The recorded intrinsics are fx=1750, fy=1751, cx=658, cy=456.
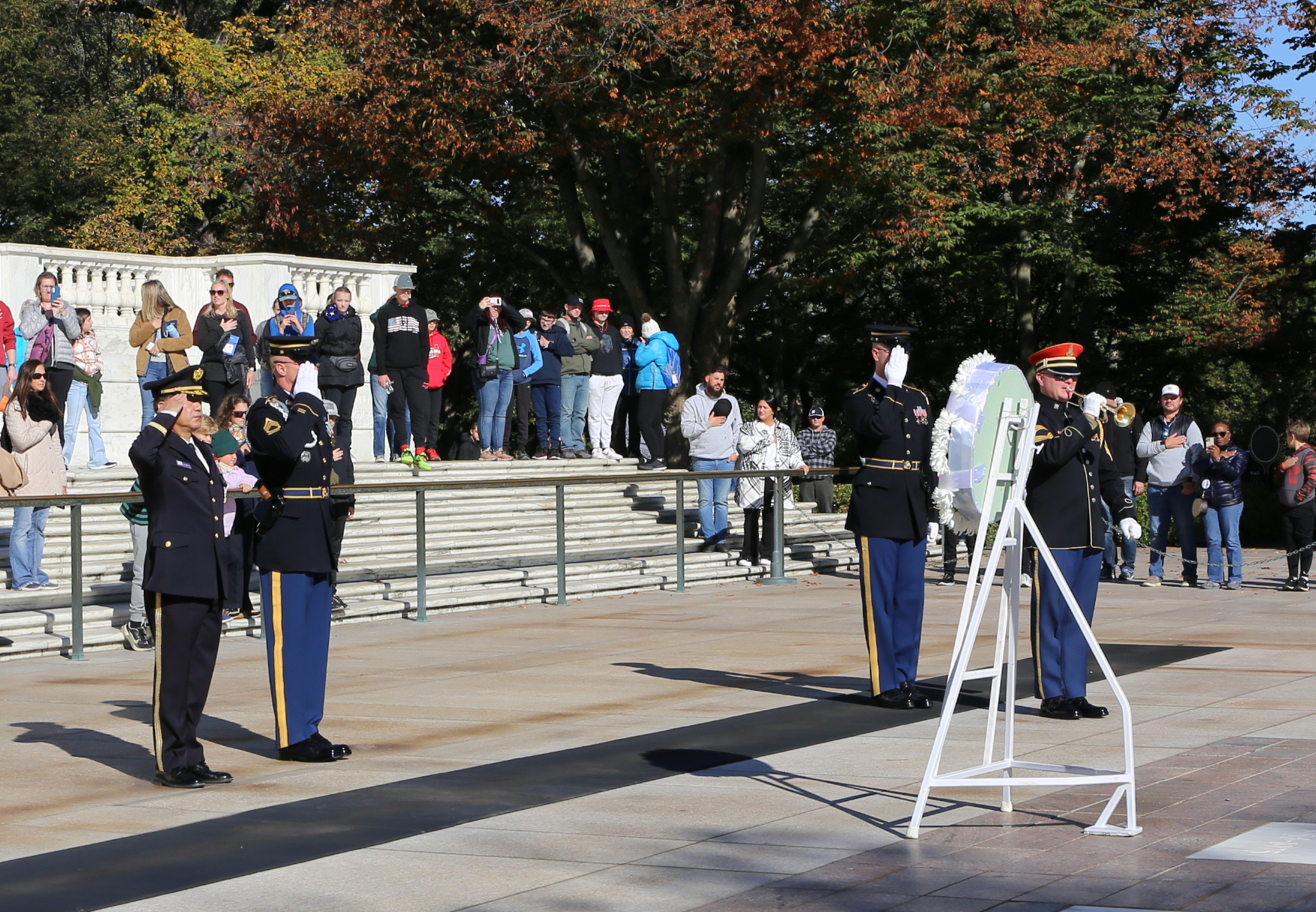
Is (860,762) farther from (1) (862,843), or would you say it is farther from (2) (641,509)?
(2) (641,509)

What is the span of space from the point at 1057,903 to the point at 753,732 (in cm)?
366

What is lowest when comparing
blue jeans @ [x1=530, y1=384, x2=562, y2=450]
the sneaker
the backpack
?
the sneaker

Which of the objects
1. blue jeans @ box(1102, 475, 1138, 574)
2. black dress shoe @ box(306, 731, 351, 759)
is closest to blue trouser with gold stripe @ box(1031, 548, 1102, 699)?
black dress shoe @ box(306, 731, 351, 759)

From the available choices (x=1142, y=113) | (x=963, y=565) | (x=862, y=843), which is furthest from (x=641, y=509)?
(x=1142, y=113)

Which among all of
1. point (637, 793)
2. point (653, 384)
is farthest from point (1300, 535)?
point (637, 793)

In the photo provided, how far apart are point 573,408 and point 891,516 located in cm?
1248

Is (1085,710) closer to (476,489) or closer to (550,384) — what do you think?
(476,489)

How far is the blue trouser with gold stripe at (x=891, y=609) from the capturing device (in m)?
9.91

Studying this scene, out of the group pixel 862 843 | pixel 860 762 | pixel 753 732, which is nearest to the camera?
pixel 862 843

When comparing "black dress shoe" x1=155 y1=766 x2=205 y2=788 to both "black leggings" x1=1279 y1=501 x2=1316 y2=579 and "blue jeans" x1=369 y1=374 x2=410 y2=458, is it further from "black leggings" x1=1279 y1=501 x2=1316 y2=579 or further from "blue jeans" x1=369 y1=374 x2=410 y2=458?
"black leggings" x1=1279 y1=501 x2=1316 y2=579

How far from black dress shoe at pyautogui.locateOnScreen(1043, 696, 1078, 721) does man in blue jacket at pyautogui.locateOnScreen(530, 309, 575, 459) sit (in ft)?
41.0

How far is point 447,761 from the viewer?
27.2 feet

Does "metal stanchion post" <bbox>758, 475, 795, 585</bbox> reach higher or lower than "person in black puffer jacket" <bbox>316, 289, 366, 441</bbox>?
lower

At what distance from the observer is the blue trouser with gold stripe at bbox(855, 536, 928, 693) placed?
32.5 ft
